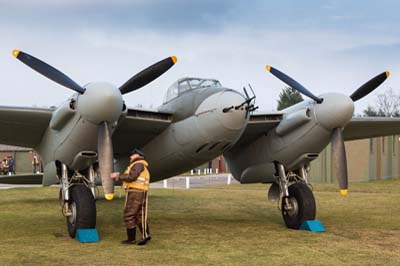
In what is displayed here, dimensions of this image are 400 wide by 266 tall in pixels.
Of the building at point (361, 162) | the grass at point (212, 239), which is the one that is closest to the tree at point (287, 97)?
the building at point (361, 162)

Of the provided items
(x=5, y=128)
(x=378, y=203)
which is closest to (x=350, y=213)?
(x=378, y=203)

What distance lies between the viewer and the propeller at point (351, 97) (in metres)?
11.0

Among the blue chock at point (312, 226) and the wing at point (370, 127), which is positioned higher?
the wing at point (370, 127)

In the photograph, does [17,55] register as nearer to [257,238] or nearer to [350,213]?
[257,238]

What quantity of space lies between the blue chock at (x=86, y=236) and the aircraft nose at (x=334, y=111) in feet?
18.1

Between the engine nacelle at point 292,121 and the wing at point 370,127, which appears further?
the wing at point 370,127

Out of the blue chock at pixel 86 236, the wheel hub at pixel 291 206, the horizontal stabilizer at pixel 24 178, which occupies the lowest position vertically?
the blue chock at pixel 86 236

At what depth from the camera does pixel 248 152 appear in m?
12.9

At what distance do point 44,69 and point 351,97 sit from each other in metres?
7.05

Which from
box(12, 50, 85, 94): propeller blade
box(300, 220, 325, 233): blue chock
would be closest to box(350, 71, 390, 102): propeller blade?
box(300, 220, 325, 233): blue chock

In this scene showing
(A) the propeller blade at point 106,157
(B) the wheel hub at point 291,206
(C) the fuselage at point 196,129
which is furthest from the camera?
(B) the wheel hub at point 291,206

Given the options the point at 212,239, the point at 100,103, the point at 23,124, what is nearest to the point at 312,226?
the point at 212,239

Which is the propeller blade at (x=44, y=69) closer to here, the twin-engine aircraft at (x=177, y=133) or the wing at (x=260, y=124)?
the twin-engine aircraft at (x=177, y=133)

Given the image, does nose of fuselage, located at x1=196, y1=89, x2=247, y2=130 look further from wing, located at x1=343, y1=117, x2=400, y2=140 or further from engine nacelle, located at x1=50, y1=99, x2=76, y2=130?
wing, located at x1=343, y1=117, x2=400, y2=140
